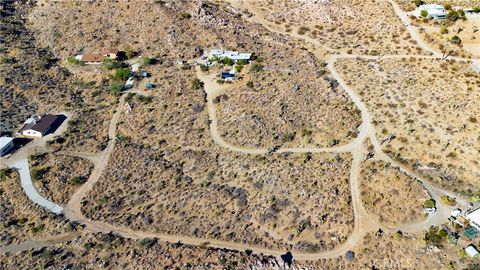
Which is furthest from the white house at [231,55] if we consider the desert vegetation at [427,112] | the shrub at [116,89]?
the shrub at [116,89]

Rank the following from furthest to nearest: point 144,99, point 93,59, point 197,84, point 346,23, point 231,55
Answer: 1. point 346,23
2. point 93,59
3. point 231,55
4. point 197,84
5. point 144,99

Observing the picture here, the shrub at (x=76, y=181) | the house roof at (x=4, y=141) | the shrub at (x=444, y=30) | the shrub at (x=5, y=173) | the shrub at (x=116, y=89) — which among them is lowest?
the shrub at (x=444, y=30)

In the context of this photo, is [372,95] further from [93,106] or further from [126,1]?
[126,1]

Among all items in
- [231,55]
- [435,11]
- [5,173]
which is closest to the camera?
[5,173]

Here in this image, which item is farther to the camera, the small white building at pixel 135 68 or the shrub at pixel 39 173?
the small white building at pixel 135 68

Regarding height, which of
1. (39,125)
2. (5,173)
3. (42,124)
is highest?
(5,173)

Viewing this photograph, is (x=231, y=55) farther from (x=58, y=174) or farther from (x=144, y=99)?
(x=58, y=174)

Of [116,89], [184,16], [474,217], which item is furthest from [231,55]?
[474,217]

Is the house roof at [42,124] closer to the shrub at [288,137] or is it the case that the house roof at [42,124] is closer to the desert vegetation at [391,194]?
the shrub at [288,137]
